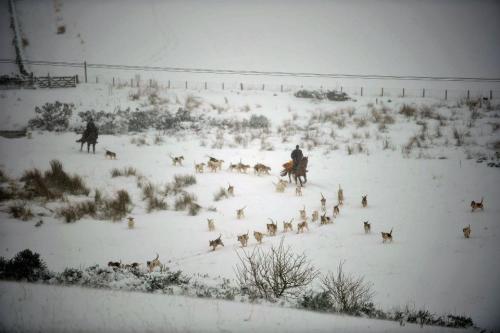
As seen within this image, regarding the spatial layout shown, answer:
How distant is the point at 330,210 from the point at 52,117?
813 inches

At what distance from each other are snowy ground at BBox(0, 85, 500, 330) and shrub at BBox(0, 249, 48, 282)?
41.3 inches

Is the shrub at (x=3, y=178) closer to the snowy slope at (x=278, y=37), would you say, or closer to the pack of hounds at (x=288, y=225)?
the pack of hounds at (x=288, y=225)

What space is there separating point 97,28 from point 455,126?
47.7 m

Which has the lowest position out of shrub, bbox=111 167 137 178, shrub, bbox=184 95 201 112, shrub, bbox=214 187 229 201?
shrub, bbox=214 187 229 201

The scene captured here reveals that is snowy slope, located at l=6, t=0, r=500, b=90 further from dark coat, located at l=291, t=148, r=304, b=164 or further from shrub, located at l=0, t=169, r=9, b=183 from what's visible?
dark coat, located at l=291, t=148, r=304, b=164

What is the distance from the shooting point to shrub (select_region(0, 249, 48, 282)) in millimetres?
7914

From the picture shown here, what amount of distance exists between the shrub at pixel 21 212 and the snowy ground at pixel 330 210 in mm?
275

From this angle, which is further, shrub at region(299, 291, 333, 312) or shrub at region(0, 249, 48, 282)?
shrub at region(0, 249, 48, 282)

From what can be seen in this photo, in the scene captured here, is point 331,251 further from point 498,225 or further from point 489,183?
point 489,183

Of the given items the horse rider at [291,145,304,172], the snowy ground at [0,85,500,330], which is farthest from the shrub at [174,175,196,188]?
the horse rider at [291,145,304,172]

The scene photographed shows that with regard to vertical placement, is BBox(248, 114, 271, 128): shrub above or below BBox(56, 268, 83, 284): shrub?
above

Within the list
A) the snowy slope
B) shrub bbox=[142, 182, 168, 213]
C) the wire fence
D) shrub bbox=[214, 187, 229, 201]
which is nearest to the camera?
shrub bbox=[142, 182, 168, 213]

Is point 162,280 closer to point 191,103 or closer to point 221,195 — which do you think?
point 221,195

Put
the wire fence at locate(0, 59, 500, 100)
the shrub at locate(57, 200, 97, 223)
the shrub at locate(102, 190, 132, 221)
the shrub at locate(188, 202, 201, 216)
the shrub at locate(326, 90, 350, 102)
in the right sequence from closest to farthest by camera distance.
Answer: the shrub at locate(57, 200, 97, 223) < the shrub at locate(102, 190, 132, 221) < the shrub at locate(188, 202, 201, 216) < the shrub at locate(326, 90, 350, 102) < the wire fence at locate(0, 59, 500, 100)
